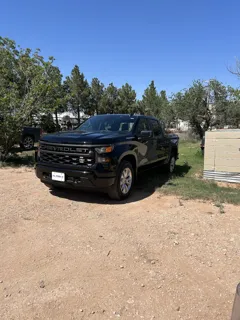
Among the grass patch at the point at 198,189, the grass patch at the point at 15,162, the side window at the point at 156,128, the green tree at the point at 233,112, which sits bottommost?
the grass patch at the point at 198,189

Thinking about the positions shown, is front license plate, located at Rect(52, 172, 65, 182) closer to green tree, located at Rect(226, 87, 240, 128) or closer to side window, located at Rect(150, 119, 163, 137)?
side window, located at Rect(150, 119, 163, 137)

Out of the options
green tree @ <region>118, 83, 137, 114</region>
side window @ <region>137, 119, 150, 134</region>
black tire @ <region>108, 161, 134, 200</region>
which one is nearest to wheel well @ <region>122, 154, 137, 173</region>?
black tire @ <region>108, 161, 134, 200</region>

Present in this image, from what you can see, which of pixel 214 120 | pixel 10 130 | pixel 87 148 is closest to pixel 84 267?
pixel 87 148

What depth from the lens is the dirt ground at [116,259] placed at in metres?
2.27

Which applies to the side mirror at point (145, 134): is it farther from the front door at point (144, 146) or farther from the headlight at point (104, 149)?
the headlight at point (104, 149)

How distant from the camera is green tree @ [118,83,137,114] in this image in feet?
122

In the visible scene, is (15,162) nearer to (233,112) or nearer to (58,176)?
(58,176)

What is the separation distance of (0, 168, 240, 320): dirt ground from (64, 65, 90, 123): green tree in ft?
95.0

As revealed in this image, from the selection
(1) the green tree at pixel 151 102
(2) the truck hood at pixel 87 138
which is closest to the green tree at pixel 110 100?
(1) the green tree at pixel 151 102

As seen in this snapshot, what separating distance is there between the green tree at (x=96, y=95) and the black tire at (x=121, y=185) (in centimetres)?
3021

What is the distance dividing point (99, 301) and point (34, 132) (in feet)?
40.5

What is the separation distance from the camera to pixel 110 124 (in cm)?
590

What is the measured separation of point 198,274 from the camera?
275 cm

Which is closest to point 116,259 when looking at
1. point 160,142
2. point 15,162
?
point 160,142
